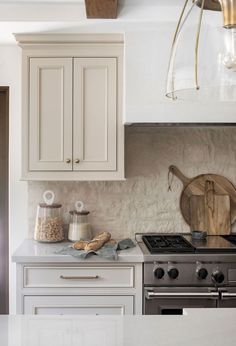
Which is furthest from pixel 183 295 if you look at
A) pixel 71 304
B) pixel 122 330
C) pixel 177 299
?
pixel 122 330

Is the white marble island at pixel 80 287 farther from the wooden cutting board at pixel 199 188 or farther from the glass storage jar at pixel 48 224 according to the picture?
the wooden cutting board at pixel 199 188

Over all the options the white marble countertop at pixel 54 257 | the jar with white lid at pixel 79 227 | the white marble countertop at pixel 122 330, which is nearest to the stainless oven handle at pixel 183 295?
the white marble countertop at pixel 54 257

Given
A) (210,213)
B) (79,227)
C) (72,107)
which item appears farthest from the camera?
(210,213)

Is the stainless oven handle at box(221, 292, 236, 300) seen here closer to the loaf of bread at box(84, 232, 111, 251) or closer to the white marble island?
the white marble island

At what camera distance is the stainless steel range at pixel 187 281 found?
2.22 meters

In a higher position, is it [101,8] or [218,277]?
[101,8]

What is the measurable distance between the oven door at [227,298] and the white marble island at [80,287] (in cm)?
47

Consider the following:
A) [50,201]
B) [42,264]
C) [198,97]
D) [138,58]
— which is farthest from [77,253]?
[198,97]

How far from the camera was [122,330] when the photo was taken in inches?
46.2

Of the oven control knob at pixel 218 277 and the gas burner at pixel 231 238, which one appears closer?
the oven control knob at pixel 218 277

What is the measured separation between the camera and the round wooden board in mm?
2838

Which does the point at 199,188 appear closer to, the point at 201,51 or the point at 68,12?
the point at 68,12

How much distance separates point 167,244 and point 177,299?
349 mm

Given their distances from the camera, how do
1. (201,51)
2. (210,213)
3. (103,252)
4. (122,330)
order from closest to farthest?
(201,51) < (122,330) < (103,252) < (210,213)
